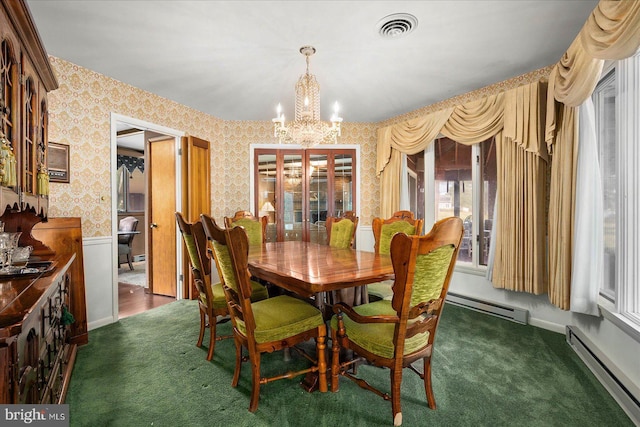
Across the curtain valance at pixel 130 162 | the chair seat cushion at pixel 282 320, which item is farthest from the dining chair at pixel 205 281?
the curtain valance at pixel 130 162

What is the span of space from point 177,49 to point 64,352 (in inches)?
96.0

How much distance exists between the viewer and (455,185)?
3.84 metres

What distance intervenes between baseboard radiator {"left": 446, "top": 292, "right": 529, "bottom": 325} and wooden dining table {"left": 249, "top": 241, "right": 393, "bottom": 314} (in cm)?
163

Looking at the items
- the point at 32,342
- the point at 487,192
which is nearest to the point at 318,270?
the point at 32,342

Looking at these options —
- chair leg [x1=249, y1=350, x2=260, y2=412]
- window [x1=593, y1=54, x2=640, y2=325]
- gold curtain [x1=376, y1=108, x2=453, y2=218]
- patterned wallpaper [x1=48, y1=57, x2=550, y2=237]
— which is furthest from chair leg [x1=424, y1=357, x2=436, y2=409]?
patterned wallpaper [x1=48, y1=57, x2=550, y2=237]

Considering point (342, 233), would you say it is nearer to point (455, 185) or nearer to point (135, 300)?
point (455, 185)

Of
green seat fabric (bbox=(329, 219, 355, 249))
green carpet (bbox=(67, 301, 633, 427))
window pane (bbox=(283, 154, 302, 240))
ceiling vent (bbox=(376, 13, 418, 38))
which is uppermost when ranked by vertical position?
ceiling vent (bbox=(376, 13, 418, 38))

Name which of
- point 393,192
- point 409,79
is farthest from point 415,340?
point 393,192

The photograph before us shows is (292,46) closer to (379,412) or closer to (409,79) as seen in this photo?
(409,79)

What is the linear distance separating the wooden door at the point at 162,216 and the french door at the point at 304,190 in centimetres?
126

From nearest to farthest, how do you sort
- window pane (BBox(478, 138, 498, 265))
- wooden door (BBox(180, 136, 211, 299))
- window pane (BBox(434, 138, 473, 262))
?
1. window pane (BBox(478, 138, 498, 265))
2. window pane (BBox(434, 138, 473, 262))
3. wooden door (BBox(180, 136, 211, 299))

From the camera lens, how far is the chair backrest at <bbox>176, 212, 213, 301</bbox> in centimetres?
204

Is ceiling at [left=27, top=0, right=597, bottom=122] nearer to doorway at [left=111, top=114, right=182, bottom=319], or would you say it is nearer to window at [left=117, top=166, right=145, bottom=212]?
doorway at [left=111, top=114, right=182, bottom=319]

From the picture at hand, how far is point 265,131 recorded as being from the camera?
470 centimetres
